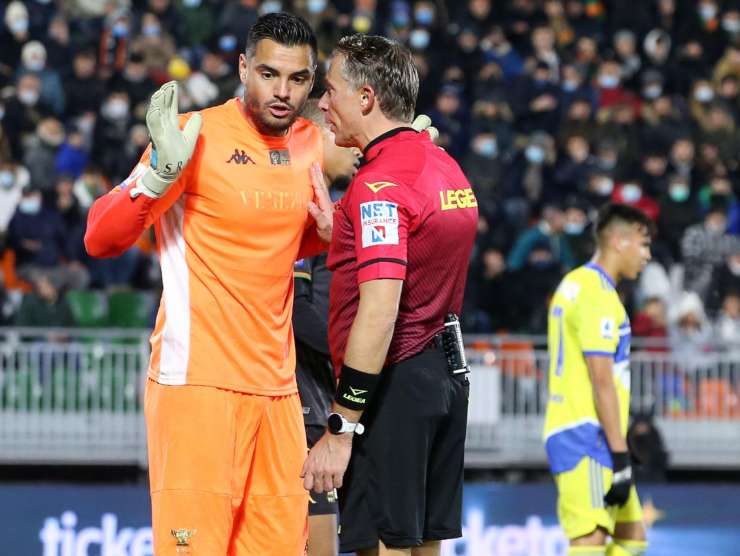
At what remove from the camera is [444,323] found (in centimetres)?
537

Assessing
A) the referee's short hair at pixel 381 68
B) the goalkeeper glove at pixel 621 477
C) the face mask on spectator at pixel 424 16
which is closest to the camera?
the referee's short hair at pixel 381 68

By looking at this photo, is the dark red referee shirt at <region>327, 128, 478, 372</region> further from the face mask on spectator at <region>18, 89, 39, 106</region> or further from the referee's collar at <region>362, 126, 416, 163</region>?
the face mask on spectator at <region>18, 89, 39, 106</region>

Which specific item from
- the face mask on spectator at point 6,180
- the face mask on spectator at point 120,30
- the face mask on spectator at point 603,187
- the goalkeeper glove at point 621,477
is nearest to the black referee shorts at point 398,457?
the goalkeeper glove at point 621,477

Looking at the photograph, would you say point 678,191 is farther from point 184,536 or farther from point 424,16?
point 184,536

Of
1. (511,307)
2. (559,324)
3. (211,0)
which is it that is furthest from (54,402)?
(211,0)

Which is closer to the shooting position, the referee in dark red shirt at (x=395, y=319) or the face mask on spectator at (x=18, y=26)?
the referee in dark red shirt at (x=395, y=319)

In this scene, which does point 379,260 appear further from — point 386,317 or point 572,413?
point 572,413

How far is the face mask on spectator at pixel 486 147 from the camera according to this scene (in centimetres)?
1580

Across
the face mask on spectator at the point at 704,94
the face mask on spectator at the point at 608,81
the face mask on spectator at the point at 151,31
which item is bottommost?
the face mask on spectator at the point at 704,94

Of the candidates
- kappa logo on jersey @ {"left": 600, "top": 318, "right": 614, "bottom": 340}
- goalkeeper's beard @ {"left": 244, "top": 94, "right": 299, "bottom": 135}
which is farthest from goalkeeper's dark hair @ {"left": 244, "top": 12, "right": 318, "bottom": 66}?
kappa logo on jersey @ {"left": 600, "top": 318, "right": 614, "bottom": 340}

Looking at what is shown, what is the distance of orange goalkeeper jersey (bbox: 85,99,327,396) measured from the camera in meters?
5.33

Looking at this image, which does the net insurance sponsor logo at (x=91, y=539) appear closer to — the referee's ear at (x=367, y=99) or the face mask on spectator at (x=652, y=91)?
the referee's ear at (x=367, y=99)

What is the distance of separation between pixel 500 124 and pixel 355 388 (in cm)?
1155

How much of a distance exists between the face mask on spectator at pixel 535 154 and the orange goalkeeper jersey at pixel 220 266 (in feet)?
35.4
